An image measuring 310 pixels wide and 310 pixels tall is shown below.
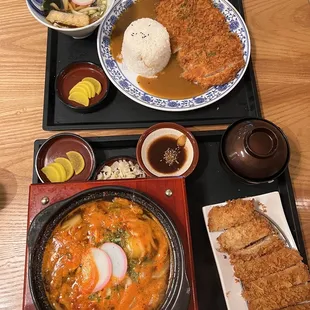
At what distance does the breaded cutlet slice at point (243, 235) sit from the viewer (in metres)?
1.90

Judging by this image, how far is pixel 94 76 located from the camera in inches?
91.9

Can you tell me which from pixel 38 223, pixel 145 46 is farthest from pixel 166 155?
pixel 38 223

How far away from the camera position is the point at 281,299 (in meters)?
1.79

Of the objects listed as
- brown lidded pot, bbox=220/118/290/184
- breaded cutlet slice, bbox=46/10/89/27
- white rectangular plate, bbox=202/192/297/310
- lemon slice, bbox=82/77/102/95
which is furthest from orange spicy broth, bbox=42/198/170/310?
breaded cutlet slice, bbox=46/10/89/27

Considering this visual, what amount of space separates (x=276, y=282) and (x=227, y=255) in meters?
0.27

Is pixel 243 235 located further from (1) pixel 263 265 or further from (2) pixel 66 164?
(2) pixel 66 164

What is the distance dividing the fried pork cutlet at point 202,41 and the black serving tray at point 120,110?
0.15 meters

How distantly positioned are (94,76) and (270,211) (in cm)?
134

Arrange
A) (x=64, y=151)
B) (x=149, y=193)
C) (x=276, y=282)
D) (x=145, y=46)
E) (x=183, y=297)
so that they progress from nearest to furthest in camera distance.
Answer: (x=183, y=297) → (x=149, y=193) → (x=276, y=282) → (x=64, y=151) → (x=145, y=46)

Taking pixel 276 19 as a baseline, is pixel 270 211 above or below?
below

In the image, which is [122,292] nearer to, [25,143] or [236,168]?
[236,168]

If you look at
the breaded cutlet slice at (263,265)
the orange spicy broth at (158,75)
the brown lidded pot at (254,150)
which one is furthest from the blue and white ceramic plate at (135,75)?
the breaded cutlet slice at (263,265)

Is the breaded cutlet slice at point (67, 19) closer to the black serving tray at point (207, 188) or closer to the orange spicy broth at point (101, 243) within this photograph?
the black serving tray at point (207, 188)

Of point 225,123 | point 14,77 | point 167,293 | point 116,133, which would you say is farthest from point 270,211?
point 14,77
